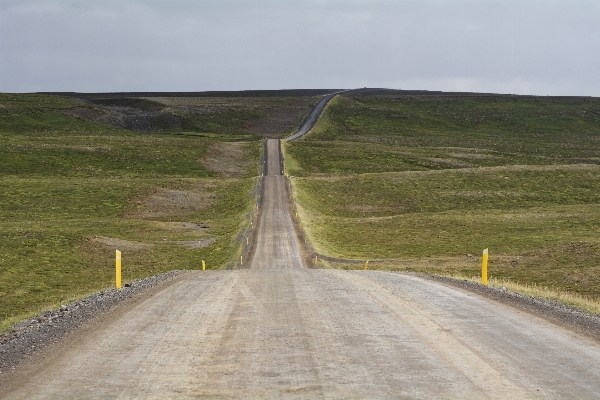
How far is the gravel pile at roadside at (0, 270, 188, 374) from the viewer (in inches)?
478

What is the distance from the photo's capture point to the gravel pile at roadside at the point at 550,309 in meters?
15.0

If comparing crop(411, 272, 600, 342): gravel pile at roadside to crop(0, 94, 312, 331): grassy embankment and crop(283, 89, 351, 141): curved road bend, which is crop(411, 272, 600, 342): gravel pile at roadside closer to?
crop(0, 94, 312, 331): grassy embankment

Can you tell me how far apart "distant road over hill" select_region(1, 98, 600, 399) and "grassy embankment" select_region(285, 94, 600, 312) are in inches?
358

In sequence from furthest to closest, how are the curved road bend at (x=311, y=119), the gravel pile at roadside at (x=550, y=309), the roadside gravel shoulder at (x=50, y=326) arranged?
the curved road bend at (x=311, y=119) → the gravel pile at roadside at (x=550, y=309) → the roadside gravel shoulder at (x=50, y=326)

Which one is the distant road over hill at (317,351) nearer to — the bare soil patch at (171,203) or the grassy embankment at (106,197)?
the grassy embankment at (106,197)

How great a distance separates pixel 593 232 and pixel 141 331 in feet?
146

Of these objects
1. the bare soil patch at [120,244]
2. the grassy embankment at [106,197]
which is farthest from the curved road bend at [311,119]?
the bare soil patch at [120,244]

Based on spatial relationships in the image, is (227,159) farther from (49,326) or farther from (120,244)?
(49,326)

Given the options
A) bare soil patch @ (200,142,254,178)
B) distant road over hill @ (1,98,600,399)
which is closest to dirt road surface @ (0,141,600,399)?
distant road over hill @ (1,98,600,399)

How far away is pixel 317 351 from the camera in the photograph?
466 inches

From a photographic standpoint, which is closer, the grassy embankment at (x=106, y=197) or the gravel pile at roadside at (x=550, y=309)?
the gravel pile at roadside at (x=550, y=309)

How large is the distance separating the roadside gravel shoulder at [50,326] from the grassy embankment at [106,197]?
143 centimetres

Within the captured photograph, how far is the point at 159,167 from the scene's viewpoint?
90375mm

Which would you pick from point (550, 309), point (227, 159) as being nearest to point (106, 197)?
point (227, 159)
